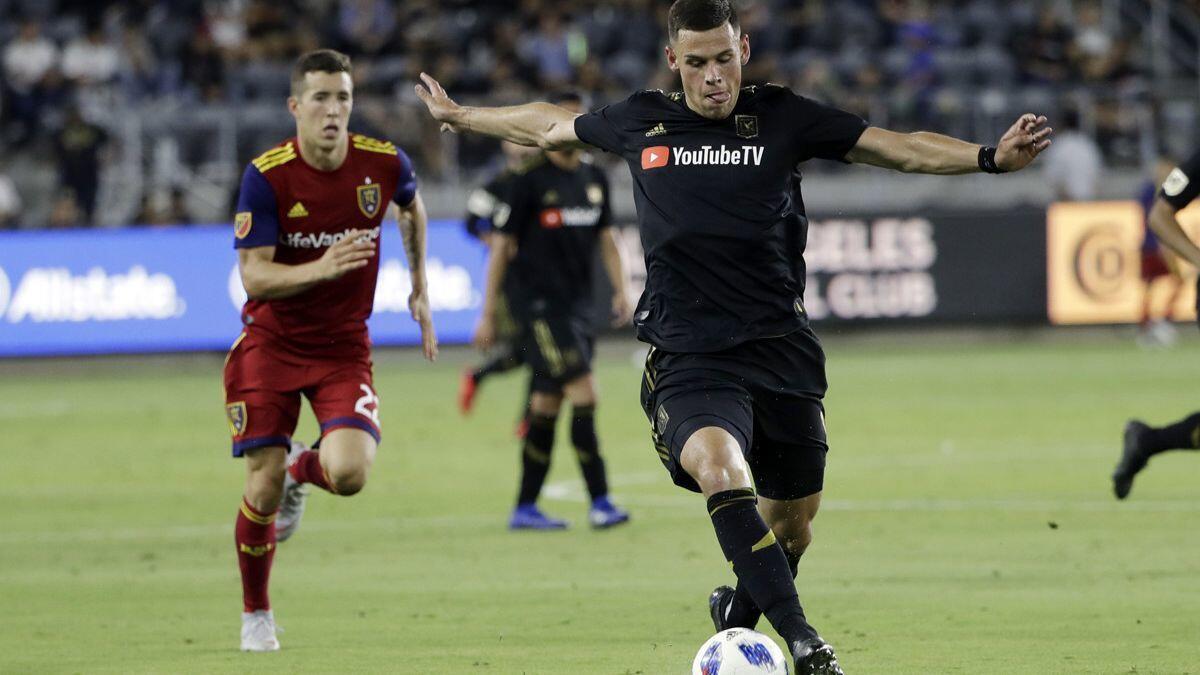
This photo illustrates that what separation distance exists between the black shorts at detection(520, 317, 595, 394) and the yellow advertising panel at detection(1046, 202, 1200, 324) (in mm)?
14588

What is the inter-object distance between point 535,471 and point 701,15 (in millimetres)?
5397

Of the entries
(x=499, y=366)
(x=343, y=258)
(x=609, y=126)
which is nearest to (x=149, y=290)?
(x=499, y=366)

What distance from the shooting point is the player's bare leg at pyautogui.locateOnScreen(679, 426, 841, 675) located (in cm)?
605

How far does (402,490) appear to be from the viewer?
13602mm

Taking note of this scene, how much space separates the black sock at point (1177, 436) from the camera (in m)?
9.97

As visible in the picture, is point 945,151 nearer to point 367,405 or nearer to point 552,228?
point 367,405

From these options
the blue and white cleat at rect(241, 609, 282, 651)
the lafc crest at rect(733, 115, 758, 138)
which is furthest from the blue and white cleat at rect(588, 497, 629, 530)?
the lafc crest at rect(733, 115, 758, 138)

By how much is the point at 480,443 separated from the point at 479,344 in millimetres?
4699

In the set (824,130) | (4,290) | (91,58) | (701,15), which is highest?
(91,58)

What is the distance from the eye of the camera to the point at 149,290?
24.1m

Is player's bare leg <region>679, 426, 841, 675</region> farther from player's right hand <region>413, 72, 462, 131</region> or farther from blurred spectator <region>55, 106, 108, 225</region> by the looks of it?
blurred spectator <region>55, 106, 108, 225</region>

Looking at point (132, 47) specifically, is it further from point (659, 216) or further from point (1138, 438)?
point (659, 216)

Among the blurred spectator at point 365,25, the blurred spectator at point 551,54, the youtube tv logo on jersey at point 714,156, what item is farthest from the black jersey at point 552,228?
the blurred spectator at point 365,25

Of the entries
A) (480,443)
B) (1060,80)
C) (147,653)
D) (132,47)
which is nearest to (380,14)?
(132,47)
